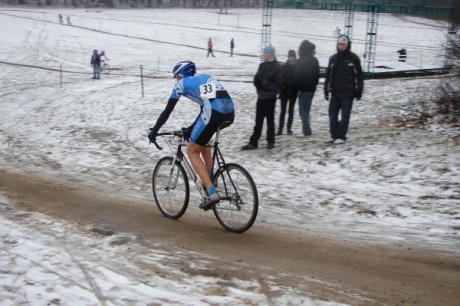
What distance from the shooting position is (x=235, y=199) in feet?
21.5

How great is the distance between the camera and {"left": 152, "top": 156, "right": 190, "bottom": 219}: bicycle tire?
283 inches

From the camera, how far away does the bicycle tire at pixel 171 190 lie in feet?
23.6

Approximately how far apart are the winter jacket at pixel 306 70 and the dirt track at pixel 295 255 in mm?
5074

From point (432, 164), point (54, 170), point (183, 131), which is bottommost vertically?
point (54, 170)

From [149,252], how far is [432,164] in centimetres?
570

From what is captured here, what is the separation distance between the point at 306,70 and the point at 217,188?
18.4 ft

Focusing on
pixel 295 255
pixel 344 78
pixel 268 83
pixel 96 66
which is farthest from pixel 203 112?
pixel 96 66

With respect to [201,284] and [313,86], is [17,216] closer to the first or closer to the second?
[201,284]

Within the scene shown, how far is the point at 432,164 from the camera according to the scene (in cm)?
909

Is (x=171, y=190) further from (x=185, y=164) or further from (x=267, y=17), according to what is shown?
(x=267, y=17)

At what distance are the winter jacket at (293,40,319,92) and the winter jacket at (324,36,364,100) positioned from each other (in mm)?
1029

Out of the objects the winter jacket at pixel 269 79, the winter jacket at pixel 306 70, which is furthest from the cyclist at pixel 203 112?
the winter jacket at pixel 306 70

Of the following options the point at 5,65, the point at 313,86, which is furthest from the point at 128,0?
the point at 313,86

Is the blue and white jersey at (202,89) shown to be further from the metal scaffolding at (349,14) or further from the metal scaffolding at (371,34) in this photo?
the metal scaffolding at (349,14)
